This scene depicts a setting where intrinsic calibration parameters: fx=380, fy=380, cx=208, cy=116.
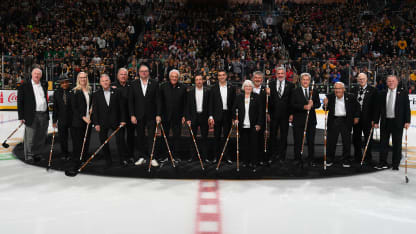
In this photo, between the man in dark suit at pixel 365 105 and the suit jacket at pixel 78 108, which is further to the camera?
the man in dark suit at pixel 365 105

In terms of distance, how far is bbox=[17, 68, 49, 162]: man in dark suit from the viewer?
7.02 meters

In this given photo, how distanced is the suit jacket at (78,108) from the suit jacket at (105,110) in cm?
27

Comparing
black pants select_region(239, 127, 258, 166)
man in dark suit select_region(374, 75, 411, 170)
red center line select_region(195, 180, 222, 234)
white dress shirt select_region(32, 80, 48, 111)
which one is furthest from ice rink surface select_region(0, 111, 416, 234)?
white dress shirt select_region(32, 80, 48, 111)

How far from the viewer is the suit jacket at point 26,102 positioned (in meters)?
7.00

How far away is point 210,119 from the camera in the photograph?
6875 millimetres

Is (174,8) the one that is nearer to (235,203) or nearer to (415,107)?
(415,107)

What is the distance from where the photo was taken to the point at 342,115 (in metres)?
7.01

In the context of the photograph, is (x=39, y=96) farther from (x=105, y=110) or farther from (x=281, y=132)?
(x=281, y=132)

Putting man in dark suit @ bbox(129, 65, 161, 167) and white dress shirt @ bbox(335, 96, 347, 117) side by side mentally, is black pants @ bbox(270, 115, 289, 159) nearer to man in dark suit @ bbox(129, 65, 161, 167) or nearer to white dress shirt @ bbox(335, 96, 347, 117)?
white dress shirt @ bbox(335, 96, 347, 117)

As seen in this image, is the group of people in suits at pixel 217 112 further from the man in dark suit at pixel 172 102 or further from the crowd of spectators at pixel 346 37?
the crowd of spectators at pixel 346 37

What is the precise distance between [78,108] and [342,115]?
483cm

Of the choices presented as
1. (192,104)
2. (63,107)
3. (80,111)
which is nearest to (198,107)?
(192,104)

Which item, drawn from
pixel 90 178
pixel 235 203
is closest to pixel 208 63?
pixel 90 178

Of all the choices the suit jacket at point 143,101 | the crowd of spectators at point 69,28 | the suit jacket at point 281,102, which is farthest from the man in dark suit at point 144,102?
the crowd of spectators at point 69,28
